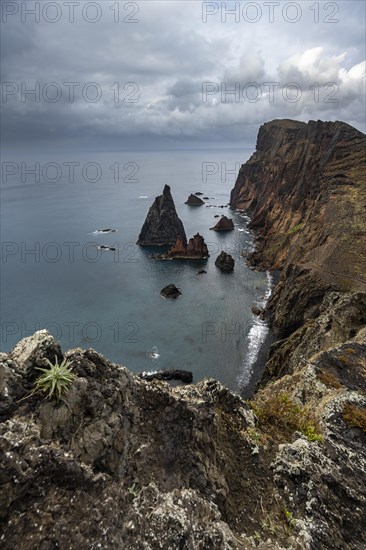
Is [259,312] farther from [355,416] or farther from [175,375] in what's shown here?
[355,416]

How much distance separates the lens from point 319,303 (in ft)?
166

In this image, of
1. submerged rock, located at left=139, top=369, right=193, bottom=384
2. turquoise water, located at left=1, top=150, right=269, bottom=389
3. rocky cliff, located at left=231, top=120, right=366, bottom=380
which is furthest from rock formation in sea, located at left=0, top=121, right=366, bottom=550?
turquoise water, located at left=1, top=150, right=269, bottom=389

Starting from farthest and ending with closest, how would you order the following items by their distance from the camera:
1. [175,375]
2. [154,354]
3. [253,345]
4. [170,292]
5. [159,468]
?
1. [170,292]
2. [253,345]
3. [154,354]
4. [175,375]
5. [159,468]

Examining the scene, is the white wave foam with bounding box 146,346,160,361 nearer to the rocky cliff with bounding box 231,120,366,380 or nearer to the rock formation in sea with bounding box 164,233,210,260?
the rocky cliff with bounding box 231,120,366,380

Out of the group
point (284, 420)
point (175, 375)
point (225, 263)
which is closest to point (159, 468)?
point (284, 420)

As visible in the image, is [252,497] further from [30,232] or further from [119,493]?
[30,232]

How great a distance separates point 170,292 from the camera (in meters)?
76.6

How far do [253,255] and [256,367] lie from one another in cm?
5592

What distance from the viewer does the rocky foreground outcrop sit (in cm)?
724

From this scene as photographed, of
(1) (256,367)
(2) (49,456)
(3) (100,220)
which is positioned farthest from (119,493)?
(3) (100,220)

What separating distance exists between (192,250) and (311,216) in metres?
37.8

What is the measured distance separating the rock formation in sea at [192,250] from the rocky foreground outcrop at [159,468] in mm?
90475

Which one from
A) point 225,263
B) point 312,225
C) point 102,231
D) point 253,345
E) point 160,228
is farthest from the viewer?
point 102,231

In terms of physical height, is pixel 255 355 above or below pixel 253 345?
below
